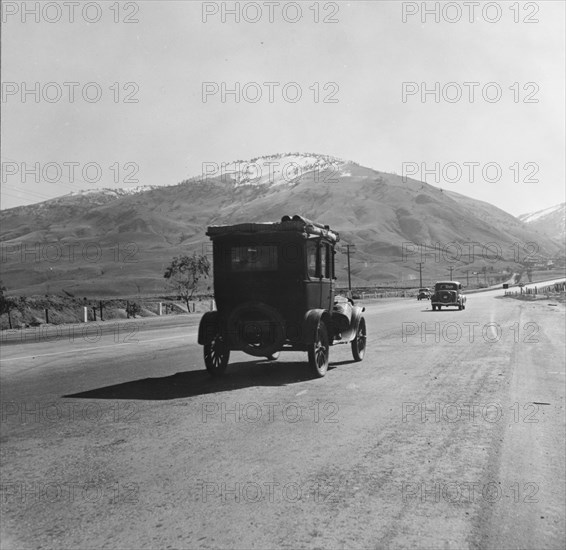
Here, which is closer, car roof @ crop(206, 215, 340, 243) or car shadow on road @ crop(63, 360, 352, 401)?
car shadow on road @ crop(63, 360, 352, 401)

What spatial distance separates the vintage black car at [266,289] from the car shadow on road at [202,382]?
20.0 inches

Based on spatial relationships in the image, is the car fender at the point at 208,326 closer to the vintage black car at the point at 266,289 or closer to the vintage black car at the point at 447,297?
the vintage black car at the point at 266,289

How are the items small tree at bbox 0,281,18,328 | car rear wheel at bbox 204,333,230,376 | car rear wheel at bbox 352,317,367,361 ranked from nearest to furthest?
car rear wheel at bbox 204,333,230,376
car rear wheel at bbox 352,317,367,361
small tree at bbox 0,281,18,328

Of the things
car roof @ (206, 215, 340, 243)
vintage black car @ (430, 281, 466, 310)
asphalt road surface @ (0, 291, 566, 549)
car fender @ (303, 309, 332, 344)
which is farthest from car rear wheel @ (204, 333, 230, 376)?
vintage black car @ (430, 281, 466, 310)

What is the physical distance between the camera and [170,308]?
46125 millimetres

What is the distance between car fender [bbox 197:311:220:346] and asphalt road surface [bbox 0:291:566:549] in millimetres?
818

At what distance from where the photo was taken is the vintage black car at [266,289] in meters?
10.1

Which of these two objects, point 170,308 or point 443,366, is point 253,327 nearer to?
point 443,366

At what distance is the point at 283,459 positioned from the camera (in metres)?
5.87

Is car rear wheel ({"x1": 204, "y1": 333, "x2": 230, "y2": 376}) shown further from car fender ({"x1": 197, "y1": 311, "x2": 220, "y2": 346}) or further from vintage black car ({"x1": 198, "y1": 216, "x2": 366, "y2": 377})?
car fender ({"x1": 197, "y1": 311, "x2": 220, "y2": 346})

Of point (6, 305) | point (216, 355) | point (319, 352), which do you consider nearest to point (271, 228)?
point (319, 352)

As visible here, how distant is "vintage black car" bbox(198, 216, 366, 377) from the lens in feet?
33.1

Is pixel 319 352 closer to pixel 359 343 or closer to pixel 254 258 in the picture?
pixel 254 258

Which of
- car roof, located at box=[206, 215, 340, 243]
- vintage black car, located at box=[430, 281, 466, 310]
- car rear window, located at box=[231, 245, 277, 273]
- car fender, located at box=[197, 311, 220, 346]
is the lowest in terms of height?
vintage black car, located at box=[430, 281, 466, 310]
